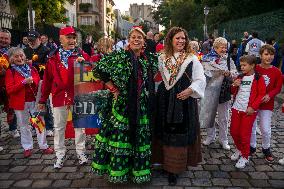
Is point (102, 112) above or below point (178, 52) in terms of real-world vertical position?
below

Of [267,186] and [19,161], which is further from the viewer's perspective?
[19,161]

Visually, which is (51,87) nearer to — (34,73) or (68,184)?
(34,73)

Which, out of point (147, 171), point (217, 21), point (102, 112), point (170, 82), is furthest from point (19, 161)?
point (217, 21)

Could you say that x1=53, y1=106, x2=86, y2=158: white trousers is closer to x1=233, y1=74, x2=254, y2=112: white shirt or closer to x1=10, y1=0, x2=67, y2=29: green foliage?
x1=233, y1=74, x2=254, y2=112: white shirt

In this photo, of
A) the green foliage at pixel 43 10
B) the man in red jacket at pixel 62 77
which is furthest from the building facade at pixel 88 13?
A: the man in red jacket at pixel 62 77

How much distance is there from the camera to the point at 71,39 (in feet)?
15.9

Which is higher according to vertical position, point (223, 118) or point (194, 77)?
point (194, 77)

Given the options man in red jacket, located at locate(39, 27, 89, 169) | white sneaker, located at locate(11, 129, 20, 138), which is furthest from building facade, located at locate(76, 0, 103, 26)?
man in red jacket, located at locate(39, 27, 89, 169)

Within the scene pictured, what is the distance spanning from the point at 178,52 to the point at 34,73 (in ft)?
8.66

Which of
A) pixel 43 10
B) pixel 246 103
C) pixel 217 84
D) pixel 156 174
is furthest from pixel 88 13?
pixel 156 174

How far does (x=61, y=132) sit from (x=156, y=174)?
1.58m

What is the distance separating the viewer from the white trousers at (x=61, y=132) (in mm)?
4891

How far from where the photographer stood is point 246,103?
4922mm

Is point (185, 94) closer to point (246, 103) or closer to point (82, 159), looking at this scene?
point (246, 103)
